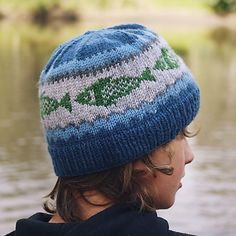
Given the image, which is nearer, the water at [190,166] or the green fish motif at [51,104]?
the green fish motif at [51,104]

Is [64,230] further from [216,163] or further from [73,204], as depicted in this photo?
[216,163]

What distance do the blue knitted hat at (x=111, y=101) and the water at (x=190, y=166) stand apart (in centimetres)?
378

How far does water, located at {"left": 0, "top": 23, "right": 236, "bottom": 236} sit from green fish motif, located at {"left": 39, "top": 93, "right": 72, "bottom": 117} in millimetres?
3740

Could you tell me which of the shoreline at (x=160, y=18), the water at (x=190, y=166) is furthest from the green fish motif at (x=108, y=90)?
the shoreline at (x=160, y=18)

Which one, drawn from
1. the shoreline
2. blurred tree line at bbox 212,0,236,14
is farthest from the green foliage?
the shoreline

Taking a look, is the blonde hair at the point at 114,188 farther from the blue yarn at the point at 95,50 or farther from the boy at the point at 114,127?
the blue yarn at the point at 95,50

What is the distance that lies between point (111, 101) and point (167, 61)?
0.12 metres

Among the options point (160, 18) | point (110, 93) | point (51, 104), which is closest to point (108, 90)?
point (110, 93)

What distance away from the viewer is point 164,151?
1.09 meters

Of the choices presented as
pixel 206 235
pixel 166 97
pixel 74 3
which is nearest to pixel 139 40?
pixel 166 97

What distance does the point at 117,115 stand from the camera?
1.08 meters

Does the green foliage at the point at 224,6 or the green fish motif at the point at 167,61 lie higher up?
the green fish motif at the point at 167,61

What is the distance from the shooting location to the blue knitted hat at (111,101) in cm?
107

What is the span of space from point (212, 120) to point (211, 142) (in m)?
1.42
